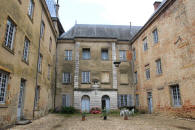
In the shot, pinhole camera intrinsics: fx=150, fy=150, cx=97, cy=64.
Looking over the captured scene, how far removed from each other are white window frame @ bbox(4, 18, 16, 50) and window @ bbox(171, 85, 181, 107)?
35.3ft

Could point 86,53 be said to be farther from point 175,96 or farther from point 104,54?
point 175,96

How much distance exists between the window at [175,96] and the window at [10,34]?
35.3ft

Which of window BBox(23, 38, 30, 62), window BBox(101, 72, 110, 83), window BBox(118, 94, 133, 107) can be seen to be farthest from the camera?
window BBox(101, 72, 110, 83)

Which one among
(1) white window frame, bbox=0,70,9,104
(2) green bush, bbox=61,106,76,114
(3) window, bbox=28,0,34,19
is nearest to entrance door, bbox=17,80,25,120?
(1) white window frame, bbox=0,70,9,104

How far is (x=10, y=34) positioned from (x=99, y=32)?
13672mm

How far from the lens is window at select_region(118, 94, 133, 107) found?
17.0m

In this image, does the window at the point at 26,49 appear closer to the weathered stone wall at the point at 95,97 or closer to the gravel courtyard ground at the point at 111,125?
the gravel courtyard ground at the point at 111,125

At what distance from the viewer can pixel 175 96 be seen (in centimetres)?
1081

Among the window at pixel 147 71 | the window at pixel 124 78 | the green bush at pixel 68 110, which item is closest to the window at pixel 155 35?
the window at pixel 147 71

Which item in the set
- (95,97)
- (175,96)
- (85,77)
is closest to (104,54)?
(85,77)

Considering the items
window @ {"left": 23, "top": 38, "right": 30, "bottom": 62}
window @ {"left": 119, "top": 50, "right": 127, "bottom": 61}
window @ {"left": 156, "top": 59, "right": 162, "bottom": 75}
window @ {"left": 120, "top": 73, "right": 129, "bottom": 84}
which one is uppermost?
window @ {"left": 119, "top": 50, "right": 127, "bottom": 61}

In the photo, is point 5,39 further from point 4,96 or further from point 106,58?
point 106,58

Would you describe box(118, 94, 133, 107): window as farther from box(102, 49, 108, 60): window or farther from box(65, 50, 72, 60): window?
box(65, 50, 72, 60): window

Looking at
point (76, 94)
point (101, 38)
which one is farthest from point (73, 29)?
point (76, 94)
